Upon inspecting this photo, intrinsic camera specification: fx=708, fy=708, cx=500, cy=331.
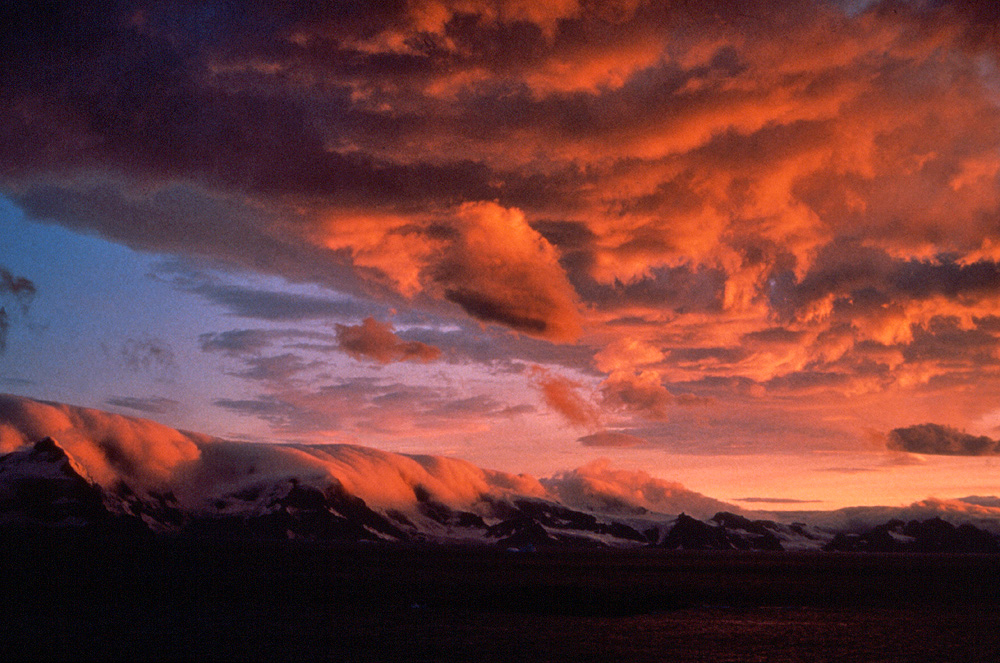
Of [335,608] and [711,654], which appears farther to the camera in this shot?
[335,608]

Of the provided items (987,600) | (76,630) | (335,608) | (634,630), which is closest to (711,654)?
(634,630)

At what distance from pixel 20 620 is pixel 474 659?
56352 mm

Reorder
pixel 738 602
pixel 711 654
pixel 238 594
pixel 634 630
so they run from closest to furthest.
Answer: pixel 711 654 < pixel 634 630 < pixel 238 594 < pixel 738 602

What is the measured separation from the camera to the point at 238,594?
5034 inches

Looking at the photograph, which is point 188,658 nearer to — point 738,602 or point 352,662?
point 352,662

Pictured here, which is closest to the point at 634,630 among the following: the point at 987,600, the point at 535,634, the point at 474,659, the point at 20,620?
the point at 535,634

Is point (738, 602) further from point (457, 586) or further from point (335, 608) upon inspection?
point (335, 608)

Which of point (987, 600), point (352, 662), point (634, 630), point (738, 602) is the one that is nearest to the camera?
point (352, 662)

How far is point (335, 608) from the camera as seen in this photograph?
109 meters

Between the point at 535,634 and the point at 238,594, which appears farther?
the point at 238,594

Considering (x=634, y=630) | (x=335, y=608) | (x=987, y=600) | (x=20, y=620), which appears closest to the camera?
(x=20, y=620)

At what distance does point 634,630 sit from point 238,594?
73967 mm

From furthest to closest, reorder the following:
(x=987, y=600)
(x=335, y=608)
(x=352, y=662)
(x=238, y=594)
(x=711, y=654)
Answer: (x=987, y=600), (x=238, y=594), (x=335, y=608), (x=711, y=654), (x=352, y=662)

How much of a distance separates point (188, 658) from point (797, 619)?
9047cm
